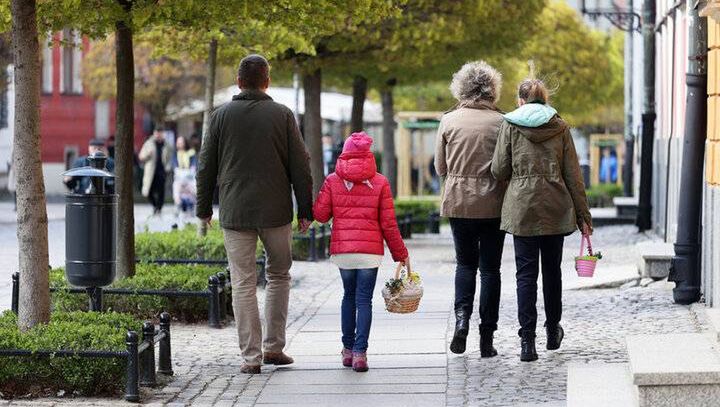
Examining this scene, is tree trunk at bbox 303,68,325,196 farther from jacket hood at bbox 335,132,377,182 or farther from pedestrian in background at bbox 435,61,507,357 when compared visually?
jacket hood at bbox 335,132,377,182

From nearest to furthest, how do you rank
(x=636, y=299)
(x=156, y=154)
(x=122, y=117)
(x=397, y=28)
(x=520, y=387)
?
1. (x=520, y=387)
2. (x=122, y=117)
3. (x=636, y=299)
4. (x=397, y=28)
5. (x=156, y=154)

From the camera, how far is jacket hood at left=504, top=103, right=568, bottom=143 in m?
10.2

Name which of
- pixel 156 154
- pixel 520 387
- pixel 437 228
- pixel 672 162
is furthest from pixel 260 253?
pixel 156 154

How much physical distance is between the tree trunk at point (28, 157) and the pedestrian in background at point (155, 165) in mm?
21475

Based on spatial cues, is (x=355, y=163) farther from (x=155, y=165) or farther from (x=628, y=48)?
(x=628, y=48)

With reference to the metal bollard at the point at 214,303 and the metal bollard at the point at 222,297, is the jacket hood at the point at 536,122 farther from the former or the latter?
the metal bollard at the point at 222,297

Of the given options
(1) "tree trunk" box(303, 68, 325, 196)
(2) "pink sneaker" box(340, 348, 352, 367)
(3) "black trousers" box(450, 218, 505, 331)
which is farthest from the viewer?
(1) "tree trunk" box(303, 68, 325, 196)

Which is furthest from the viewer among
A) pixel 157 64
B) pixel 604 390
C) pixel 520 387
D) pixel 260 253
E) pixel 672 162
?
pixel 157 64

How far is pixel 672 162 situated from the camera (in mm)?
20469

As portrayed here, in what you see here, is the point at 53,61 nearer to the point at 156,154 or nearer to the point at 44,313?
the point at 156,154

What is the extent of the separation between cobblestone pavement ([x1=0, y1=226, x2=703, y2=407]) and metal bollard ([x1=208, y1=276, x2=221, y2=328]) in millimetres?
88

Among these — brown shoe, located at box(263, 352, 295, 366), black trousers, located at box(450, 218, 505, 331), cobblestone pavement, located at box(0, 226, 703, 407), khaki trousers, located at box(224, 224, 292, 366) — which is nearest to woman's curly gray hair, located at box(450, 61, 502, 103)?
black trousers, located at box(450, 218, 505, 331)

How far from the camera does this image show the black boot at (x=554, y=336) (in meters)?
10.7

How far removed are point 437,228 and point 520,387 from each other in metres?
19.4
